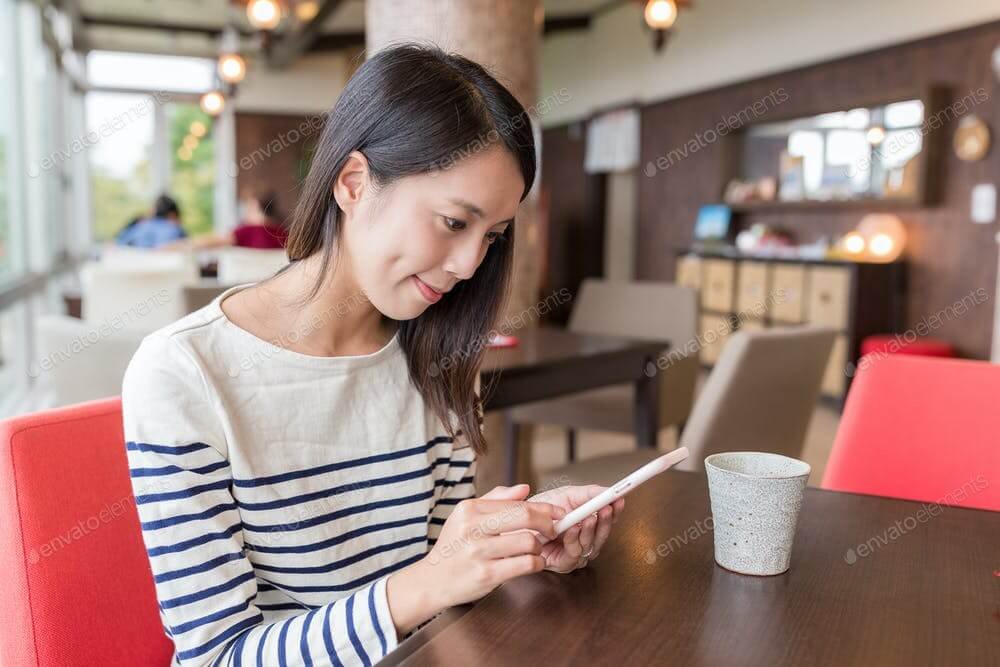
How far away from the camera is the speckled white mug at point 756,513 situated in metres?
0.79

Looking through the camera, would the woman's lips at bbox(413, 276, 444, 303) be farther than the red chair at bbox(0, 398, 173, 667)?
Yes

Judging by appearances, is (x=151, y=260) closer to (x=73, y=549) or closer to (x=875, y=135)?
(x=73, y=549)

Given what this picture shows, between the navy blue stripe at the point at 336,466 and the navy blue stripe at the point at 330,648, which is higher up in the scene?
the navy blue stripe at the point at 336,466

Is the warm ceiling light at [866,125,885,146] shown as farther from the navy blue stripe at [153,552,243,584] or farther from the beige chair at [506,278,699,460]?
the navy blue stripe at [153,552,243,584]

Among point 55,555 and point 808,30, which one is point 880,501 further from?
point 808,30

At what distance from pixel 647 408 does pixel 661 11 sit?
2735 millimetres

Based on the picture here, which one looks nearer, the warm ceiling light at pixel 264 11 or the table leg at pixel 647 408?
the table leg at pixel 647 408

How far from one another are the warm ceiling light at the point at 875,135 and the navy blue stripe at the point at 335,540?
17.6 feet

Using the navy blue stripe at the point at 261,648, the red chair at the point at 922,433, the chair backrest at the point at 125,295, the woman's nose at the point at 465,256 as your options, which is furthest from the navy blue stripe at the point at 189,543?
the chair backrest at the point at 125,295

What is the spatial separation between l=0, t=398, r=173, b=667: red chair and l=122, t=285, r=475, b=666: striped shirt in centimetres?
13

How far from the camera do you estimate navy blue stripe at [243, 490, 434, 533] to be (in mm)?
948

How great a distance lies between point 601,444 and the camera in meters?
4.44

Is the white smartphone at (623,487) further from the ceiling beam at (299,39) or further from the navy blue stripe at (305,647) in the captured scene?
the ceiling beam at (299,39)

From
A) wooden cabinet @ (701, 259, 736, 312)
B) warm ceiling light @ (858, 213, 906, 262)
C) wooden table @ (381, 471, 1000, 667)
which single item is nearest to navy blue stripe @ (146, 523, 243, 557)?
wooden table @ (381, 471, 1000, 667)
